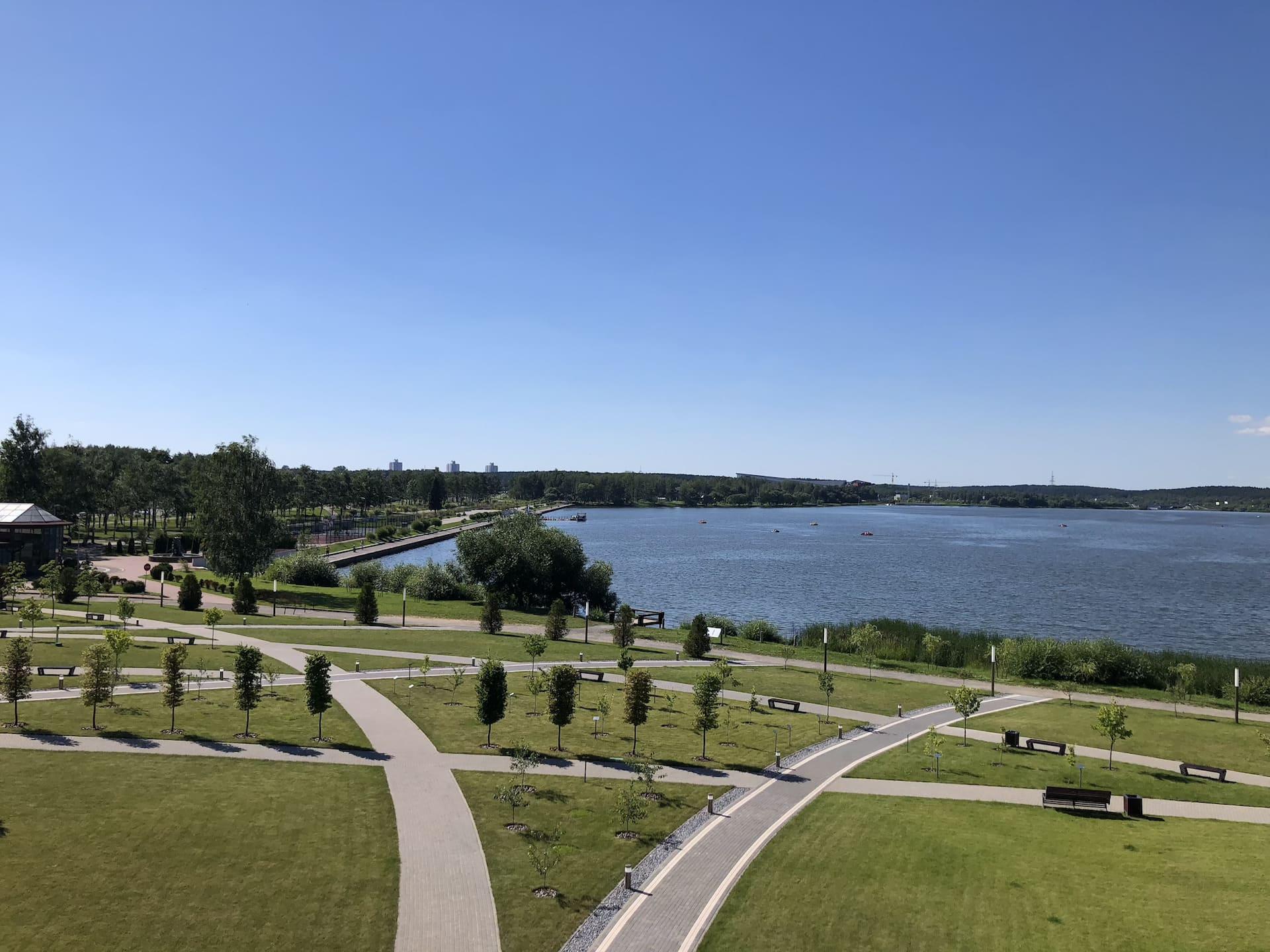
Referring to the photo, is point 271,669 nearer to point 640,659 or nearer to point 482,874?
point 640,659

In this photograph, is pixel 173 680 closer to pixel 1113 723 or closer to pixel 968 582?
pixel 1113 723

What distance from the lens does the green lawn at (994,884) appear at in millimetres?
16328

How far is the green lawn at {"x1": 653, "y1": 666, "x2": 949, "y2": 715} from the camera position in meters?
36.6

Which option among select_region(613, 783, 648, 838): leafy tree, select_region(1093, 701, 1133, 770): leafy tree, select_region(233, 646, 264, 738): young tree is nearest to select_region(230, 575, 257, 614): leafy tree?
select_region(233, 646, 264, 738): young tree

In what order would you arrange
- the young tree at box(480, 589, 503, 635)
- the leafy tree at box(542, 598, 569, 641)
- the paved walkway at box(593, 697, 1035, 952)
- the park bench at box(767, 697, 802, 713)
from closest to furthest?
the paved walkway at box(593, 697, 1035, 952)
the park bench at box(767, 697, 802, 713)
the leafy tree at box(542, 598, 569, 641)
the young tree at box(480, 589, 503, 635)

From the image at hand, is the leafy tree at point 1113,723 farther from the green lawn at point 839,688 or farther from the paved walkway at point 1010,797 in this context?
the green lawn at point 839,688

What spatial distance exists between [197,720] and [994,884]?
27698 millimetres

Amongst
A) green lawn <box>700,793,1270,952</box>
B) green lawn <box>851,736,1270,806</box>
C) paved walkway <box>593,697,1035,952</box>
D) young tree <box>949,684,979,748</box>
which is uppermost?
young tree <box>949,684,979,748</box>

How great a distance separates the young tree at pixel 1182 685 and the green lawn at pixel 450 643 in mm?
27335

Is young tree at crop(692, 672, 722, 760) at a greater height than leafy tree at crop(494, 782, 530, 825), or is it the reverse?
young tree at crop(692, 672, 722, 760)

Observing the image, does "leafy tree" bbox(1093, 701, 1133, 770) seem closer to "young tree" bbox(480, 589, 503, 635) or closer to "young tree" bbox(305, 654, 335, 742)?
"young tree" bbox(305, 654, 335, 742)

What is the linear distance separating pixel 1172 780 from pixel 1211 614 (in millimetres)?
59301

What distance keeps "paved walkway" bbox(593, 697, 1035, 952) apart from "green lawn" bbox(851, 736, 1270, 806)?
52.4 inches

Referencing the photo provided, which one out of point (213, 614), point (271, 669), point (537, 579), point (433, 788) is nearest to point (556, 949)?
point (433, 788)
